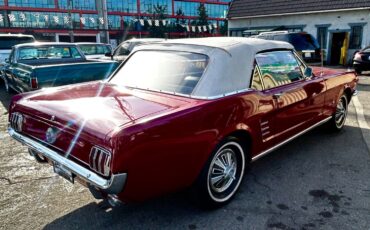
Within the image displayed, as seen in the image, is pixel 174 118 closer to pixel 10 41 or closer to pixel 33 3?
pixel 10 41

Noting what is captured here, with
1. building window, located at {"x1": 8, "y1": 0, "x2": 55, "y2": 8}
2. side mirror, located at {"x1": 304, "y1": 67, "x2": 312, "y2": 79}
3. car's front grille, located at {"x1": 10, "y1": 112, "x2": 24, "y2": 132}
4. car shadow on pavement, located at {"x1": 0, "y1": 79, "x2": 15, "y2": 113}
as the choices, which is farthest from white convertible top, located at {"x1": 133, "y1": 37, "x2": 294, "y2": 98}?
building window, located at {"x1": 8, "y1": 0, "x2": 55, "y2": 8}

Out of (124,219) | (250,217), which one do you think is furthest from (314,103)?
(124,219)

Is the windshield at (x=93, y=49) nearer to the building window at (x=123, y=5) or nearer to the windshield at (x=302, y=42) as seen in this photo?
the windshield at (x=302, y=42)

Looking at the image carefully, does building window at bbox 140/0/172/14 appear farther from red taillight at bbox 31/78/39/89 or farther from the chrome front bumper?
the chrome front bumper

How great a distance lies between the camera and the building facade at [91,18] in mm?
48406

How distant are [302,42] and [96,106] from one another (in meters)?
9.76

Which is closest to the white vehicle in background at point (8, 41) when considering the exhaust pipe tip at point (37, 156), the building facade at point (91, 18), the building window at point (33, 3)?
the exhaust pipe tip at point (37, 156)

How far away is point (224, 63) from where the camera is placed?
3.17 meters

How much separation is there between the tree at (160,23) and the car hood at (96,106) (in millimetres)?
48719

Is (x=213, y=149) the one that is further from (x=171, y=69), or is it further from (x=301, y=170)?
(x=301, y=170)

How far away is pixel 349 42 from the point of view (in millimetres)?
18062

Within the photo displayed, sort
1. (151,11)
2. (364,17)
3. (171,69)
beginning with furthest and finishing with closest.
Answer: (151,11)
(364,17)
(171,69)

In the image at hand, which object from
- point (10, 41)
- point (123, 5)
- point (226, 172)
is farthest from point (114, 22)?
point (226, 172)

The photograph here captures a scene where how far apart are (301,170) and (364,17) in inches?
663
